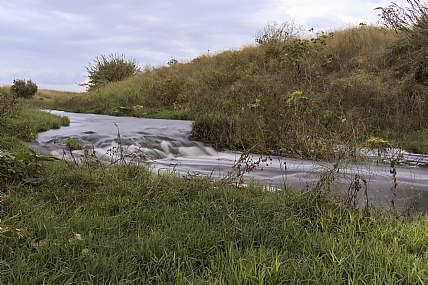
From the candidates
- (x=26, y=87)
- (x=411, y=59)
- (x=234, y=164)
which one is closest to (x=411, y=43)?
(x=411, y=59)

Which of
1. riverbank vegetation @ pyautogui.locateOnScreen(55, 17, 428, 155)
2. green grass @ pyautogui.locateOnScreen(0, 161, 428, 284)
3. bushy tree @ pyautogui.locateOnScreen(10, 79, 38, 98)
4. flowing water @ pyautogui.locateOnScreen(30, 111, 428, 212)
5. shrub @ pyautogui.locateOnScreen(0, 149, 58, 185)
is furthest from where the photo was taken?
bushy tree @ pyautogui.locateOnScreen(10, 79, 38, 98)

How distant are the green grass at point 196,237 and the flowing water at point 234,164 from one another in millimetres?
509

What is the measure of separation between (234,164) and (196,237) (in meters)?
1.46

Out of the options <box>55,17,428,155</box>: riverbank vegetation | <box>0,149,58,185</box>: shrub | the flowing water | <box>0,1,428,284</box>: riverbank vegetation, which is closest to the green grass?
<box>0,1,428,284</box>: riverbank vegetation

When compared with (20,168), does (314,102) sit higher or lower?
higher

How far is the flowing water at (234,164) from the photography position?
459cm

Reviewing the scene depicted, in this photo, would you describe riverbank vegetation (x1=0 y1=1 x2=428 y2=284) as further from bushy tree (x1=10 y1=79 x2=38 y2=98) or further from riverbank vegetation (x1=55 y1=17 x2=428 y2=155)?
bushy tree (x1=10 y1=79 x2=38 y2=98)

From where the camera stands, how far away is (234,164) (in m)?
4.28

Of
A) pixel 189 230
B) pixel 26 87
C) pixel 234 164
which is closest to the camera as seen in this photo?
pixel 189 230

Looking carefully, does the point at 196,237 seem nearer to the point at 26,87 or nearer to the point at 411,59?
the point at 411,59

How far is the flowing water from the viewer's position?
459cm

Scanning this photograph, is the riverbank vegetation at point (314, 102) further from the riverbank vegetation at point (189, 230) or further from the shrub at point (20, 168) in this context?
the shrub at point (20, 168)

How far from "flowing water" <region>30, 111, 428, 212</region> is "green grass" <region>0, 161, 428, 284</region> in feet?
1.67

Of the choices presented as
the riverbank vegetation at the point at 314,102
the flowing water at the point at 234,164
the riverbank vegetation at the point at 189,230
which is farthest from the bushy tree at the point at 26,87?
the riverbank vegetation at the point at 189,230
